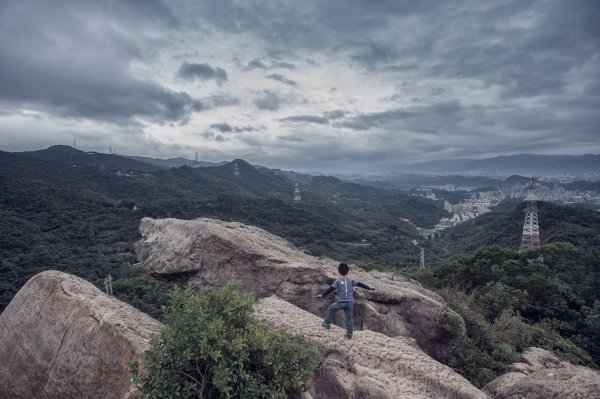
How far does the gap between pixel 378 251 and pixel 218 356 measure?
272 ft

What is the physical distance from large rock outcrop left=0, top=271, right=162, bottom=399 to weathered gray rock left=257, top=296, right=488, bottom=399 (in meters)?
4.07

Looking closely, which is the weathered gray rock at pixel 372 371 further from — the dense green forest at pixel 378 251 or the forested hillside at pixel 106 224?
the forested hillside at pixel 106 224

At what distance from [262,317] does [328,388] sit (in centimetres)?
288

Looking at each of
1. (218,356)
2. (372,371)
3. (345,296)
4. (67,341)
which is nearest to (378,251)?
(345,296)

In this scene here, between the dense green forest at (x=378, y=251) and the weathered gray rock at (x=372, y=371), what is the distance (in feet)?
14.5

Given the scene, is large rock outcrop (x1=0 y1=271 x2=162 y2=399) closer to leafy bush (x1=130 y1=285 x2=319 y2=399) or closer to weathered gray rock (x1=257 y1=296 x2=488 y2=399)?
leafy bush (x1=130 y1=285 x2=319 y2=399)

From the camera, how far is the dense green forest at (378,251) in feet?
58.9

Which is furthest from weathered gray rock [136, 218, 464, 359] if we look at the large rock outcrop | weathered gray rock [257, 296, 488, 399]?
weathered gray rock [257, 296, 488, 399]

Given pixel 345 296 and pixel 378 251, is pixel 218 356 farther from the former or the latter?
pixel 378 251

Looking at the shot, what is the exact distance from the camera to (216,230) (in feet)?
51.9

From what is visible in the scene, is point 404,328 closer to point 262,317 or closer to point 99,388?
point 262,317

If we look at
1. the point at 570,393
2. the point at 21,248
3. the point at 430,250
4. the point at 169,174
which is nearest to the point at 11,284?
the point at 21,248

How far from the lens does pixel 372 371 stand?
8.85 metres

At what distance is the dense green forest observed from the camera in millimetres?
17953
